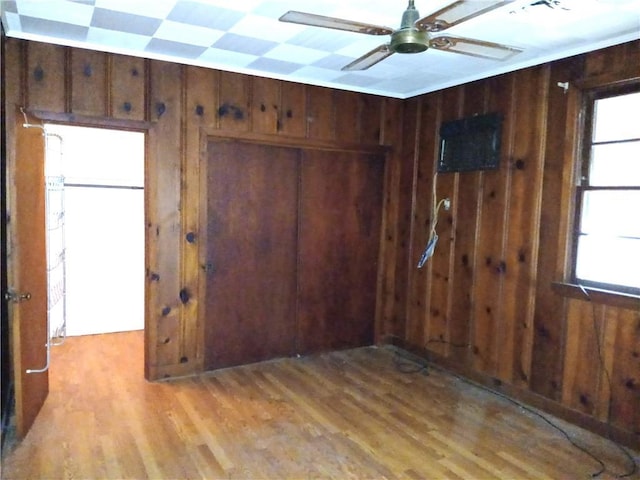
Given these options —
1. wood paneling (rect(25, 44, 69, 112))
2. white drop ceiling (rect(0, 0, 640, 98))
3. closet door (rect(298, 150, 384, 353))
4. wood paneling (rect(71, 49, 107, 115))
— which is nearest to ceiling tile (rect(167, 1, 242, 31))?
white drop ceiling (rect(0, 0, 640, 98))

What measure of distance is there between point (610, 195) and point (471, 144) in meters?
1.16

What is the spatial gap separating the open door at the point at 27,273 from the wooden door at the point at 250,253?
1.20 metres

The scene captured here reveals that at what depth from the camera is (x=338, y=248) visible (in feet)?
14.9

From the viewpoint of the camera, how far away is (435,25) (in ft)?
6.68

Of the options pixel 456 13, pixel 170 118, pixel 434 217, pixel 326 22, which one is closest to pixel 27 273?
pixel 170 118

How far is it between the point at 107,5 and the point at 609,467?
3.76m

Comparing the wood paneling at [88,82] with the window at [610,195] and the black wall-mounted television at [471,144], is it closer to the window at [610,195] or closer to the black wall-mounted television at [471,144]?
the black wall-mounted television at [471,144]

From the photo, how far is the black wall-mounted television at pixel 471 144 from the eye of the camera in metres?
3.74

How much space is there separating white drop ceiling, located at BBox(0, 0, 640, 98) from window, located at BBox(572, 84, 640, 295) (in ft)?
1.33

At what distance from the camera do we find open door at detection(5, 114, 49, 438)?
2724 mm

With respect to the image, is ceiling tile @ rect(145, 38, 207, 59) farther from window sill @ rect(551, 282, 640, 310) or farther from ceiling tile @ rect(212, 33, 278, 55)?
window sill @ rect(551, 282, 640, 310)

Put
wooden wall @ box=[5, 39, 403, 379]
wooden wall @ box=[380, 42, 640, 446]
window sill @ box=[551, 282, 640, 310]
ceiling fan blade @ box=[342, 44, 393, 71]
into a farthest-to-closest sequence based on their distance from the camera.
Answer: wooden wall @ box=[5, 39, 403, 379] < wooden wall @ box=[380, 42, 640, 446] < window sill @ box=[551, 282, 640, 310] < ceiling fan blade @ box=[342, 44, 393, 71]

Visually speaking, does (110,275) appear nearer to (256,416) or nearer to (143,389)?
(143,389)

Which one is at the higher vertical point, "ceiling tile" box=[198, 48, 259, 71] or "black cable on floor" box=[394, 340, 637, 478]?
"ceiling tile" box=[198, 48, 259, 71]
